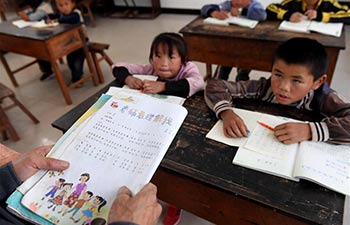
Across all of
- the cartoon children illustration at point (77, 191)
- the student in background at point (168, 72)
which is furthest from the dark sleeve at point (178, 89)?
the cartoon children illustration at point (77, 191)

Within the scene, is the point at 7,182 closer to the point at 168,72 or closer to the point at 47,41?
the point at 168,72

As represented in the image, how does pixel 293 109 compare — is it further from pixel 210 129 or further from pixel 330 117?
pixel 210 129

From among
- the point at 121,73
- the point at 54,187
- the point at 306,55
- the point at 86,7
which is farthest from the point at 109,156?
the point at 86,7

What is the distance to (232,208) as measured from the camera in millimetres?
839

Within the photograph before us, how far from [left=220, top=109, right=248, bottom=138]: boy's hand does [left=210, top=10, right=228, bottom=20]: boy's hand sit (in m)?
1.41

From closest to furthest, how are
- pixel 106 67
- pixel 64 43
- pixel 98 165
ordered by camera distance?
pixel 98 165 → pixel 64 43 → pixel 106 67

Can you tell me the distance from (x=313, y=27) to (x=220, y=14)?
2.33 ft

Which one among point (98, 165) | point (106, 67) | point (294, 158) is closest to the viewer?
point (98, 165)

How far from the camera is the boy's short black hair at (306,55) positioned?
1016 millimetres

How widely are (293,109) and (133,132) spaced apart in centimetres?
64

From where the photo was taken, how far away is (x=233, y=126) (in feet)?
2.99

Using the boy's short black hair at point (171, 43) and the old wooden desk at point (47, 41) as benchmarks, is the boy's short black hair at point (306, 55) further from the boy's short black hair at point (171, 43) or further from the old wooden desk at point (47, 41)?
the old wooden desk at point (47, 41)

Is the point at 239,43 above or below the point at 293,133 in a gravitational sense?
below

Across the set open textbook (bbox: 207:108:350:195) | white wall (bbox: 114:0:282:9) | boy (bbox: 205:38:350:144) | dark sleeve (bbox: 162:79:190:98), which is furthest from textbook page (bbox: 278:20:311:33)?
white wall (bbox: 114:0:282:9)
